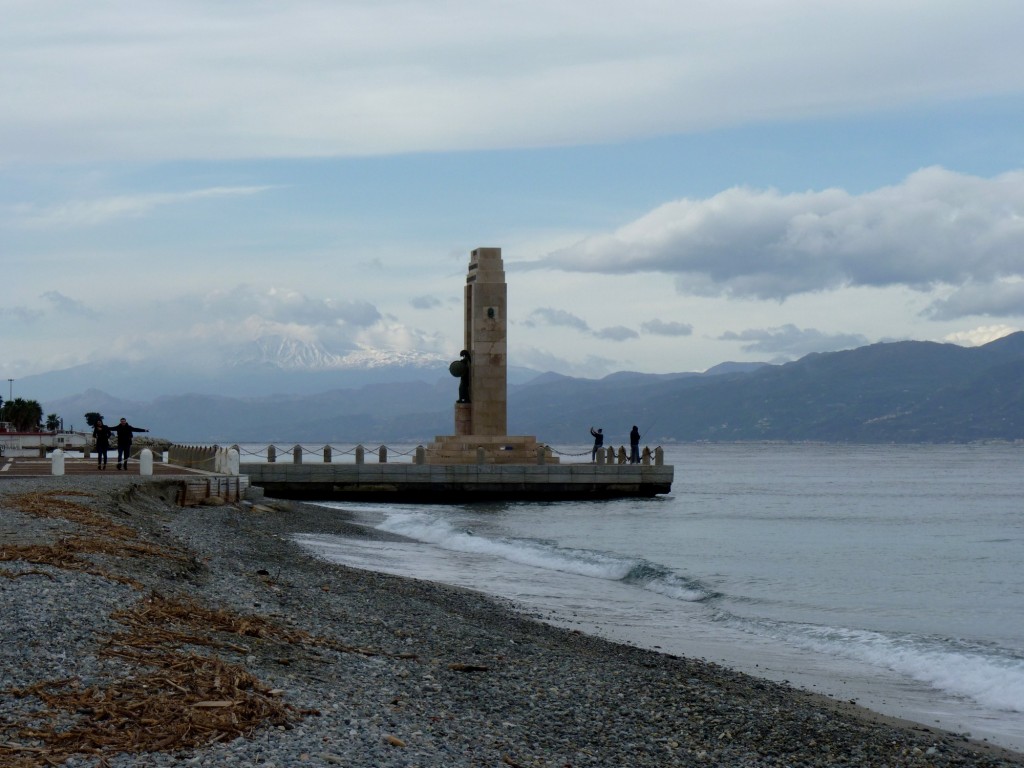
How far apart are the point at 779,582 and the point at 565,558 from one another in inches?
180

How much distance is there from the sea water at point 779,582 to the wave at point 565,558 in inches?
2.9

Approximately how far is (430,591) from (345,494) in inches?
1146

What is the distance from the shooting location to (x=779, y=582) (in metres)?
22.6

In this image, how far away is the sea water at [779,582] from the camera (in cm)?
1332

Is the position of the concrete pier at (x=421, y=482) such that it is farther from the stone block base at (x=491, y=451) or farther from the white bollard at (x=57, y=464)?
the white bollard at (x=57, y=464)

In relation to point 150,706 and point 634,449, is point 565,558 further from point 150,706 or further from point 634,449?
point 634,449

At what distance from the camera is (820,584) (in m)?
22.4

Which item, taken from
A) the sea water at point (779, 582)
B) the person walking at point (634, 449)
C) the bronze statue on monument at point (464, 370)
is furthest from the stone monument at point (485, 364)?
the sea water at point (779, 582)

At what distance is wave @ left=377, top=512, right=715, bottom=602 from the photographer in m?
21.4

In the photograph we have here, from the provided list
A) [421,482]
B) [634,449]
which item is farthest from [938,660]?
[634,449]

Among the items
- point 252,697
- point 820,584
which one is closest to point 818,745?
point 252,697

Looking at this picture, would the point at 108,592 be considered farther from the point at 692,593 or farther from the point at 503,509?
the point at 503,509

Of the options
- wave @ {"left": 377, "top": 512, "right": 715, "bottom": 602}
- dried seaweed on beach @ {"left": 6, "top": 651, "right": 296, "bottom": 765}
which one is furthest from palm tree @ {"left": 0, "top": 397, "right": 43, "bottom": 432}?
dried seaweed on beach @ {"left": 6, "top": 651, "right": 296, "bottom": 765}

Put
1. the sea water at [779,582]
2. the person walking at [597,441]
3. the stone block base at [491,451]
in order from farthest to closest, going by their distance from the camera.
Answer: the person walking at [597,441], the stone block base at [491,451], the sea water at [779,582]
